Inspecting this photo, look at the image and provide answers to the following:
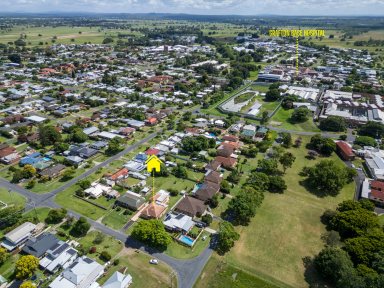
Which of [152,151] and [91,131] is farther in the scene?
[91,131]

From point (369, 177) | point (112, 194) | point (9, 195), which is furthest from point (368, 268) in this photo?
point (9, 195)

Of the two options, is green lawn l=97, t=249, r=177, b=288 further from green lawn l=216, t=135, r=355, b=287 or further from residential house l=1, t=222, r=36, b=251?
residential house l=1, t=222, r=36, b=251

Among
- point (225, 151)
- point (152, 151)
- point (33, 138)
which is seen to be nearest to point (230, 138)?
point (225, 151)

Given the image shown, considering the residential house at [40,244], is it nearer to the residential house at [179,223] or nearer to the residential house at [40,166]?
the residential house at [179,223]

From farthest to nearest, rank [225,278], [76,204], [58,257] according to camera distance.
A: [76,204], [58,257], [225,278]

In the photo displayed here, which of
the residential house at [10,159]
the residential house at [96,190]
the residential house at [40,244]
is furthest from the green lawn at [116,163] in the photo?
the residential house at [10,159]

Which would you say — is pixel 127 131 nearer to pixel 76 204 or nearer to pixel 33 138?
pixel 33 138
